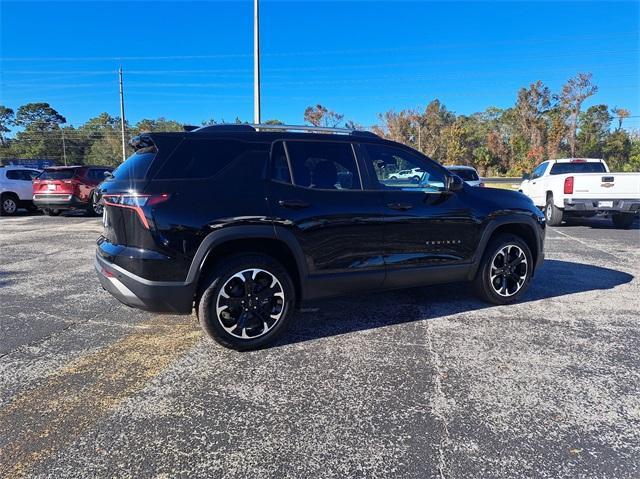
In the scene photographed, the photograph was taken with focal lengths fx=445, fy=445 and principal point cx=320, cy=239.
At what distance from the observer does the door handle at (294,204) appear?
3.77 metres

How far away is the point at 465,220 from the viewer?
4660 millimetres

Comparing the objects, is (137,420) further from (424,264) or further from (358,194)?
(424,264)

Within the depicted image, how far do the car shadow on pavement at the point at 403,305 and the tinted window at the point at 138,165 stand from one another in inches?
73.1

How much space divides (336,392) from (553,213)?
1089 cm

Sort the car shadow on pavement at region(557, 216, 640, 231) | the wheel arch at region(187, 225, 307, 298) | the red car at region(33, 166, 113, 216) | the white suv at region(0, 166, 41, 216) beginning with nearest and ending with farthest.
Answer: the wheel arch at region(187, 225, 307, 298)
the car shadow on pavement at region(557, 216, 640, 231)
the red car at region(33, 166, 113, 216)
the white suv at region(0, 166, 41, 216)

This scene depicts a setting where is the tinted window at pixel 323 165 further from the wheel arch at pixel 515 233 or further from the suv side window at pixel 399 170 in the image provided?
the wheel arch at pixel 515 233

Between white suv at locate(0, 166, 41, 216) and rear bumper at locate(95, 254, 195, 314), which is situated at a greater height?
white suv at locate(0, 166, 41, 216)

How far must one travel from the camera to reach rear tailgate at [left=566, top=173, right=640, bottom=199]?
10445 mm

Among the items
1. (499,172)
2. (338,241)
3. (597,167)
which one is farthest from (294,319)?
(499,172)

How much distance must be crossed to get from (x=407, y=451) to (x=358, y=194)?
2.30m

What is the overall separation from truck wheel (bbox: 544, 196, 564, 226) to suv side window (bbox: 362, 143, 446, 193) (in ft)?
28.1

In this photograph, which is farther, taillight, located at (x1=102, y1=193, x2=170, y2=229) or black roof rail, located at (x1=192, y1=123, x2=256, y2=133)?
black roof rail, located at (x1=192, y1=123, x2=256, y2=133)

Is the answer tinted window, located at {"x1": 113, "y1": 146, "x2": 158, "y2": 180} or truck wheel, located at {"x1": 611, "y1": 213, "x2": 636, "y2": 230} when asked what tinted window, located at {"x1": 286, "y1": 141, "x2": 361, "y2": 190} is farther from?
truck wheel, located at {"x1": 611, "y1": 213, "x2": 636, "y2": 230}

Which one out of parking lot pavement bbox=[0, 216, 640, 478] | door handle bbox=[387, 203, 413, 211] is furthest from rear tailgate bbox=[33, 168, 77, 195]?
door handle bbox=[387, 203, 413, 211]
